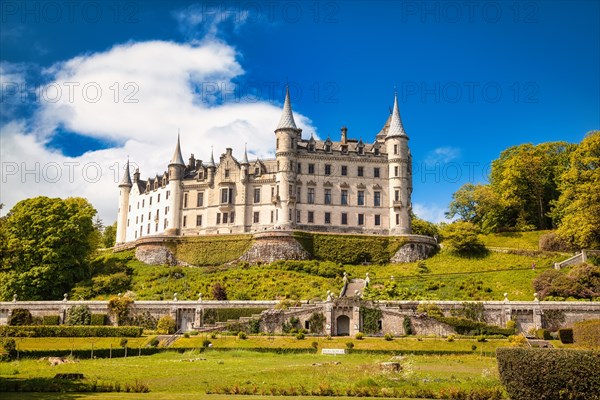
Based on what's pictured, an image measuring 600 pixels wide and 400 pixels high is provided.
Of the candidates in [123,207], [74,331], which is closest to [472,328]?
[74,331]

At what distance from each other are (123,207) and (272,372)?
2769 inches

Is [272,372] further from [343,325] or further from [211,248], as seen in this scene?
[211,248]

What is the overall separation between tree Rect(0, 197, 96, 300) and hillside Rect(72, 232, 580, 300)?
3.18 meters

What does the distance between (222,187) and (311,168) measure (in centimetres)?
1091

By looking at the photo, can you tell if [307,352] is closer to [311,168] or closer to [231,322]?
[231,322]

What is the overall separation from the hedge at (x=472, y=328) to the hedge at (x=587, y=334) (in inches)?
243

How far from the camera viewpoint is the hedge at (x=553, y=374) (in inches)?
923

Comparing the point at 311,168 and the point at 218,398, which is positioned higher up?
the point at 311,168

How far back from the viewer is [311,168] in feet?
260

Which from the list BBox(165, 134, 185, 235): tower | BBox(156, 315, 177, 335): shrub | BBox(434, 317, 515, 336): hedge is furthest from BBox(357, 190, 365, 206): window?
BBox(156, 315, 177, 335): shrub

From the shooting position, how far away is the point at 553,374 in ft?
77.8

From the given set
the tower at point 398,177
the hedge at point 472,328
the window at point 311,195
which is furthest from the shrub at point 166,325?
the tower at point 398,177

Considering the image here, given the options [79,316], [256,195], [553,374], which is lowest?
[553,374]

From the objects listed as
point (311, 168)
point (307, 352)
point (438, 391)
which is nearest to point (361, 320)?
point (307, 352)
